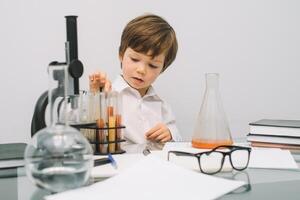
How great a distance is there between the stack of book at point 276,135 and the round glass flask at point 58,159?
0.51m

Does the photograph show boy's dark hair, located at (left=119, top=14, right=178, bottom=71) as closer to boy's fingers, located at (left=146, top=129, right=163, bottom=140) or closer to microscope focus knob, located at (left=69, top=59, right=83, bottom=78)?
boy's fingers, located at (left=146, top=129, right=163, bottom=140)

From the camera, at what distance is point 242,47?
1.45m

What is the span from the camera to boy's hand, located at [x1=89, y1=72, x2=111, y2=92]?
88cm

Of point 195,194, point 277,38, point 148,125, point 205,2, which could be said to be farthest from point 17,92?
point 277,38

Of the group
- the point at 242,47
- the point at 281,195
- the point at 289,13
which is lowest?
the point at 281,195

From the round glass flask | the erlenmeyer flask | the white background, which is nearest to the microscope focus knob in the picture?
the round glass flask

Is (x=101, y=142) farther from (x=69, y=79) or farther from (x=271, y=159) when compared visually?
(x=271, y=159)

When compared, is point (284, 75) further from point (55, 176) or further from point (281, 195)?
point (55, 176)

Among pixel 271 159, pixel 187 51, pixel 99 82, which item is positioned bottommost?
pixel 271 159

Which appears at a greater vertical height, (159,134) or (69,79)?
(69,79)

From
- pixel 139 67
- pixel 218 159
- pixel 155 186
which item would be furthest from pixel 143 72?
pixel 155 186

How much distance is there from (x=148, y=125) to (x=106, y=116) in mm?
313

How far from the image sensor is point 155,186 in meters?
0.55

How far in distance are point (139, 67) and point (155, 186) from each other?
54cm
